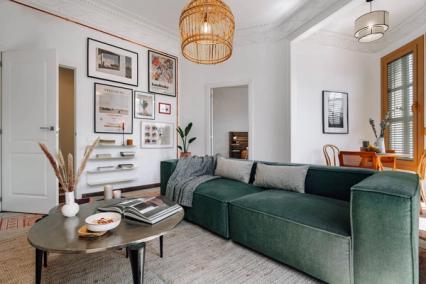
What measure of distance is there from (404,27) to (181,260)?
17.7ft

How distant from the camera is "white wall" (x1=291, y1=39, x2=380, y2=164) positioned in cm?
→ 416

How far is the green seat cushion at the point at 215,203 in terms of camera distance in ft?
6.94

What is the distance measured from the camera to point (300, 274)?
1.58 metres

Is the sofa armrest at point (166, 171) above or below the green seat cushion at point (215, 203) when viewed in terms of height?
above

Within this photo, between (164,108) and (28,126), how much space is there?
234cm

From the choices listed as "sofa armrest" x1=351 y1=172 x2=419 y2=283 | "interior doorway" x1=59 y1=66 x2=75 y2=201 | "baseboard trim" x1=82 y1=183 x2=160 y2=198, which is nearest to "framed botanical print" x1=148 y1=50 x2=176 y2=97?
"interior doorway" x1=59 y1=66 x2=75 y2=201

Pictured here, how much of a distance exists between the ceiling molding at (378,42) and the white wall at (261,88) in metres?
0.80

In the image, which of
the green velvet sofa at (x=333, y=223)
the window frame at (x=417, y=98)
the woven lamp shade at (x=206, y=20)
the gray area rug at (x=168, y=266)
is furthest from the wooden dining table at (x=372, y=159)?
the woven lamp shade at (x=206, y=20)

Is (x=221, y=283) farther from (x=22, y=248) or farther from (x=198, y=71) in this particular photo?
(x=198, y=71)

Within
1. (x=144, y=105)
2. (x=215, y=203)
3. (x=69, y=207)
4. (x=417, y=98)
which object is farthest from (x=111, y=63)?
(x=417, y=98)

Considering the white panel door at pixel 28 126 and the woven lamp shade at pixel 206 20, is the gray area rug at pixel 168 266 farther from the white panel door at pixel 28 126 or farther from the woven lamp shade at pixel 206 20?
the woven lamp shade at pixel 206 20

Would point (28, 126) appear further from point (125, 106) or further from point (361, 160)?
point (361, 160)

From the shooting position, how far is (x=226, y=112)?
7.34 metres

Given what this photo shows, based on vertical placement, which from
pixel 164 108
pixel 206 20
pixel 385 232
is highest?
pixel 206 20
